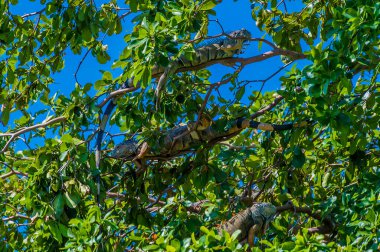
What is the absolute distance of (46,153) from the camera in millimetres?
4988

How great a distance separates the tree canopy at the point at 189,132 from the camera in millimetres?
4711

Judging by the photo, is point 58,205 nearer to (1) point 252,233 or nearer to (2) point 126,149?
(2) point 126,149

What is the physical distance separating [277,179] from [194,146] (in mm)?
615

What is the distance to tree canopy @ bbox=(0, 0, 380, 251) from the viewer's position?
471cm

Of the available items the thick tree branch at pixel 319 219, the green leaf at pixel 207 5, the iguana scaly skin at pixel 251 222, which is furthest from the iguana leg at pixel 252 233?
the green leaf at pixel 207 5

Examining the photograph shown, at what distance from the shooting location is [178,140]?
220 inches

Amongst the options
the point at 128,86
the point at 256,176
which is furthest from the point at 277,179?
the point at 128,86

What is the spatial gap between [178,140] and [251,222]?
66 centimetres

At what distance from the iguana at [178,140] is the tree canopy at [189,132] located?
0.01m

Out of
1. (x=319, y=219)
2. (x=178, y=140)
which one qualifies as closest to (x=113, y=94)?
(x=178, y=140)

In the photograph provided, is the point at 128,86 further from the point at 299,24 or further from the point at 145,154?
the point at 299,24

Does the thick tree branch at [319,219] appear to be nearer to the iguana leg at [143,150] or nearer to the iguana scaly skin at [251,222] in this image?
the iguana scaly skin at [251,222]

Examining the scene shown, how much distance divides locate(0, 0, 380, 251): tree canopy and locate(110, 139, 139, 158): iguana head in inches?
1.4

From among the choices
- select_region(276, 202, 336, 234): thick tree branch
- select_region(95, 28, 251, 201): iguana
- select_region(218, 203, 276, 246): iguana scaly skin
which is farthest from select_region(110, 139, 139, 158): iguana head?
select_region(276, 202, 336, 234): thick tree branch
